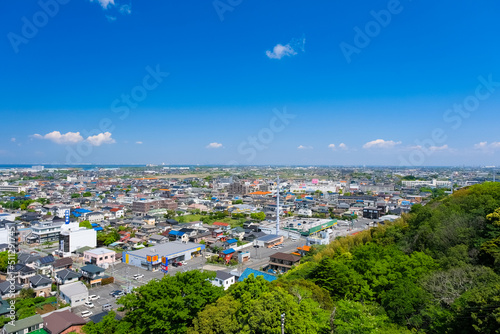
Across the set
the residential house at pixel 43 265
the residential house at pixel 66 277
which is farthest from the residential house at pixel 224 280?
the residential house at pixel 43 265

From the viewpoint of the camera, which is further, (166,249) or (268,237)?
(268,237)

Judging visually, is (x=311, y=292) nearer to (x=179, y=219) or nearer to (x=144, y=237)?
(x=144, y=237)

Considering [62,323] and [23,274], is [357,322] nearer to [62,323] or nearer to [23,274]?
[62,323]

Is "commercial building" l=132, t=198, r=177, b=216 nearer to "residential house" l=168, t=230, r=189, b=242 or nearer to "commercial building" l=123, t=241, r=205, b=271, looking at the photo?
"residential house" l=168, t=230, r=189, b=242

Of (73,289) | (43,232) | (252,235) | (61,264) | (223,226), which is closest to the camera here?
(73,289)

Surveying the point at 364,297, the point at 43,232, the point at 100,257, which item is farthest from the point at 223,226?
the point at 364,297

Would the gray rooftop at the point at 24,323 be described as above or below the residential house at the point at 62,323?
above

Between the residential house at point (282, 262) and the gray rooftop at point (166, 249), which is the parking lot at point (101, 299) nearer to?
the gray rooftop at point (166, 249)
